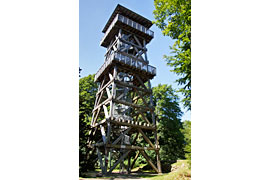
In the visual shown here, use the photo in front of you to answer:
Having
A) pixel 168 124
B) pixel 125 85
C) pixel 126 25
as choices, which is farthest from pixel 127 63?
pixel 168 124

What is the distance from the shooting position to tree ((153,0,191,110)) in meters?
2.93

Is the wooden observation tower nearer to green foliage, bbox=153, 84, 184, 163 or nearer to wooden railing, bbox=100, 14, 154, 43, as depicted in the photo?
wooden railing, bbox=100, 14, 154, 43

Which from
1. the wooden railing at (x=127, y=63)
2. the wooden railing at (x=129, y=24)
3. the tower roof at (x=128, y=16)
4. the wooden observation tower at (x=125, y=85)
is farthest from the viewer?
the tower roof at (x=128, y=16)

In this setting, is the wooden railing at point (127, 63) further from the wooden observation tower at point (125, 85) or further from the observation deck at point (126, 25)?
the observation deck at point (126, 25)

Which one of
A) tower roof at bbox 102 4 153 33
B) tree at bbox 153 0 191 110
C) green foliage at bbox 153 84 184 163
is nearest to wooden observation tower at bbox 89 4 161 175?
tower roof at bbox 102 4 153 33

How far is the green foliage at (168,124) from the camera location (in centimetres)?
908

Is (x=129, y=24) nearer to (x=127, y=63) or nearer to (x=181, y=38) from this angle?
(x=127, y=63)

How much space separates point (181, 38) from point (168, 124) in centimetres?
700

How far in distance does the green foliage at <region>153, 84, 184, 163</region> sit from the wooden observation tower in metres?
0.99

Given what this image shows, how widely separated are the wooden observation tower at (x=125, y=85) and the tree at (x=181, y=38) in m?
3.24

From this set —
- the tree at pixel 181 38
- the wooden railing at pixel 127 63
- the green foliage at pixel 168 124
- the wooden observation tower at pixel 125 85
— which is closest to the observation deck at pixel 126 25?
the wooden observation tower at pixel 125 85
